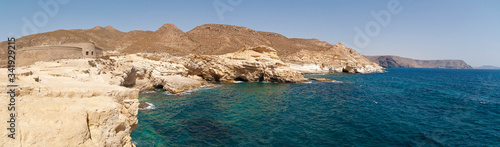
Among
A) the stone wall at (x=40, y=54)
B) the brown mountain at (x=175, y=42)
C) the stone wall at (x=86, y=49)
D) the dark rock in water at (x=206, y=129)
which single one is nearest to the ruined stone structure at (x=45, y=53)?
the stone wall at (x=40, y=54)

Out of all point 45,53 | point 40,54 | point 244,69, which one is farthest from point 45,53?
point 244,69

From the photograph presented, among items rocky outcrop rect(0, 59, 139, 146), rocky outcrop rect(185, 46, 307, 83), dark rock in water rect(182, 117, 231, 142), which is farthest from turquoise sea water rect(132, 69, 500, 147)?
rocky outcrop rect(185, 46, 307, 83)

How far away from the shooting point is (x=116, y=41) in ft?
248

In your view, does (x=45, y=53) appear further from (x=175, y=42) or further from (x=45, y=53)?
(x=175, y=42)

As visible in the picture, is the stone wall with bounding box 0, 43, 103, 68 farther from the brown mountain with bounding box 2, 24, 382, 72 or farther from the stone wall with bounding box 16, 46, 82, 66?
the brown mountain with bounding box 2, 24, 382, 72

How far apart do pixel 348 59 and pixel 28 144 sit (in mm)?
92994

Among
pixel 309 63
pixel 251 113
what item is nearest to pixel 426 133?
pixel 251 113

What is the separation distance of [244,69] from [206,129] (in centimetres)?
2800

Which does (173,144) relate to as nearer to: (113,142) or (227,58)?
(113,142)

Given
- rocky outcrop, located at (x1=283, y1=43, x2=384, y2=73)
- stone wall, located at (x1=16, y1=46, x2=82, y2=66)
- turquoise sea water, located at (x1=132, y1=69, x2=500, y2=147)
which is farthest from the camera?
rocky outcrop, located at (x1=283, y1=43, x2=384, y2=73)

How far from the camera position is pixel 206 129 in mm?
13562

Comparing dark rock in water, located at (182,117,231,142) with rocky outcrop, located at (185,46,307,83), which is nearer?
dark rock in water, located at (182,117,231,142)

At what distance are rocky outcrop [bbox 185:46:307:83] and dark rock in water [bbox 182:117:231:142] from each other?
2550 cm

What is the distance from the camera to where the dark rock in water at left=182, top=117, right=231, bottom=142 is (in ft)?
40.1
